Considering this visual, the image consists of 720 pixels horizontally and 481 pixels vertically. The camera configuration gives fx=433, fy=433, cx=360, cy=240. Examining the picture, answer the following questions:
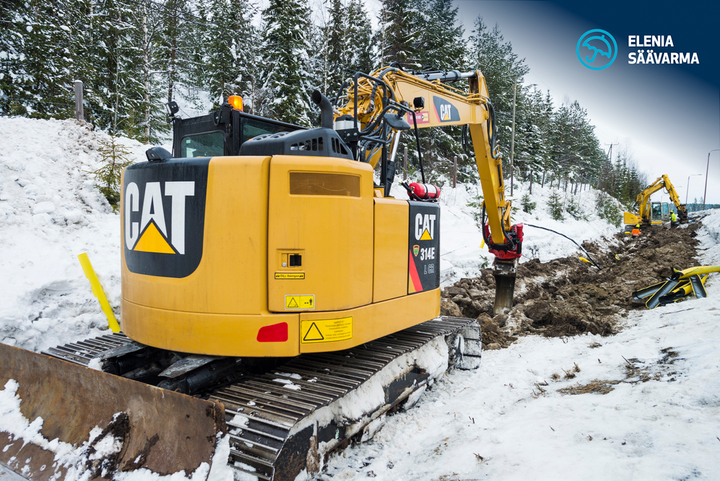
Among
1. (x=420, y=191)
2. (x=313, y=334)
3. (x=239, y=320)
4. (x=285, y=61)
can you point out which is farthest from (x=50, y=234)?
(x=285, y=61)

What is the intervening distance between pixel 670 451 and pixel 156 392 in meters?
3.07

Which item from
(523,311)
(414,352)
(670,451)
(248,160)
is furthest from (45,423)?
(523,311)

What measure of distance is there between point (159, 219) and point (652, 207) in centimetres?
3381

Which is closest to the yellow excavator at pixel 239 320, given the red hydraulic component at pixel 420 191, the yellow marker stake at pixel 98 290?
the red hydraulic component at pixel 420 191

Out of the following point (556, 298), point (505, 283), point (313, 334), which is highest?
point (313, 334)

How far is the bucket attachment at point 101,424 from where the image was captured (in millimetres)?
2422

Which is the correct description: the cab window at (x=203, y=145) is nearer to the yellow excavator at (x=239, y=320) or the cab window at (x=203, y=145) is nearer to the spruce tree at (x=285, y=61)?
the yellow excavator at (x=239, y=320)

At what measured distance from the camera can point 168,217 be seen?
3.00 meters

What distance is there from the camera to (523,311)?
283 inches

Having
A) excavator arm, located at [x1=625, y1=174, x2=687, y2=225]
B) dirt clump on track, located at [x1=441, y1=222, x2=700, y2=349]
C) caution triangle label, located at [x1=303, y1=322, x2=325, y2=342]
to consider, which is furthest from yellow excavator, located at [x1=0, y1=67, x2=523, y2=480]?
excavator arm, located at [x1=625, y1=174, x2=687, y2=225]

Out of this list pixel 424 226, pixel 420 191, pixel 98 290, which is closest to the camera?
pixel 424 226

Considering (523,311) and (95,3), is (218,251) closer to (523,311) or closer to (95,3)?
(523,311)

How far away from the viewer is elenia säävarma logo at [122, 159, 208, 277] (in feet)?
9.57

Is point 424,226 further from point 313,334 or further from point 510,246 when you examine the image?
point 510,246
